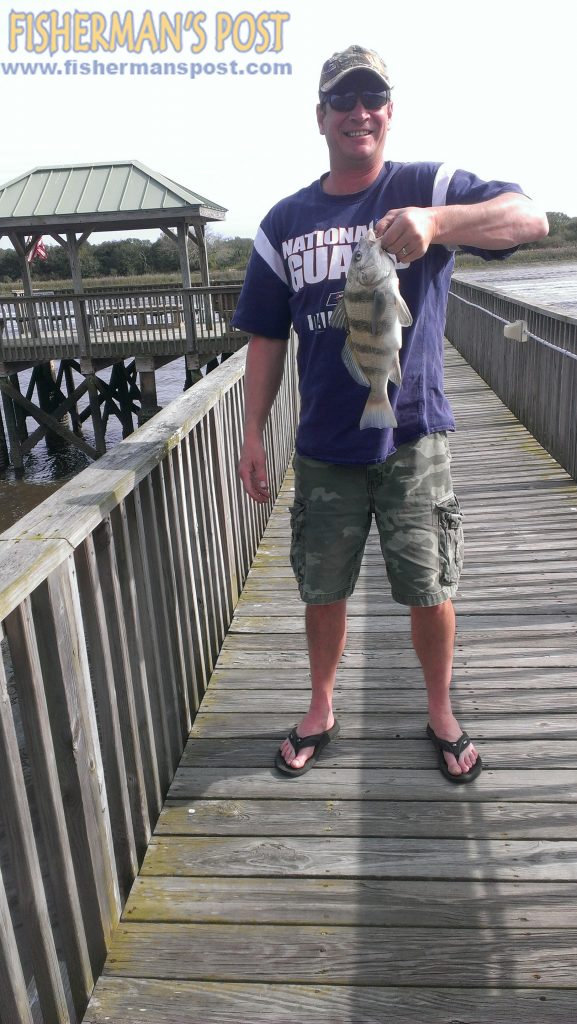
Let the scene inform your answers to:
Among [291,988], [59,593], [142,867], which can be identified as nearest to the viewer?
[59,593]

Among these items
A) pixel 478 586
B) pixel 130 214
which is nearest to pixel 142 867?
pixel 478 586

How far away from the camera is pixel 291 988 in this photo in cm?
182

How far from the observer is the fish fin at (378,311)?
183 cm

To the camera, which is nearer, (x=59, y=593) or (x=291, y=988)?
(x=59, y=593)

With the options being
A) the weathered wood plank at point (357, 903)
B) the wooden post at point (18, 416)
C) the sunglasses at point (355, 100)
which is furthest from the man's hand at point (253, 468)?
the wooden post at point (18, 416)

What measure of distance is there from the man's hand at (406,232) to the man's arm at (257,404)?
28.0 inches

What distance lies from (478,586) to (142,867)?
2.24 m

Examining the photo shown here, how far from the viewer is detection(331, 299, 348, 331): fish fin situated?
1952 mm

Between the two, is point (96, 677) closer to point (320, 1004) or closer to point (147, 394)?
point (320, 1004)

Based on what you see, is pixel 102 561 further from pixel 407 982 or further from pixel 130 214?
pixel 130 214

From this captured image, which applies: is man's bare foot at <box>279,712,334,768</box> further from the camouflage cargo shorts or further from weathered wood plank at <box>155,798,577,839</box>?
the camouflage cargo shorts

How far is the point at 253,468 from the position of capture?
2.55 m

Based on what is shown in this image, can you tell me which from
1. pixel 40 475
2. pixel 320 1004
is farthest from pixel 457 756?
pixel 40 475

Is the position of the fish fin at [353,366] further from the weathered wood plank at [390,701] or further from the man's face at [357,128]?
the weathered wood plank at [390,701]
